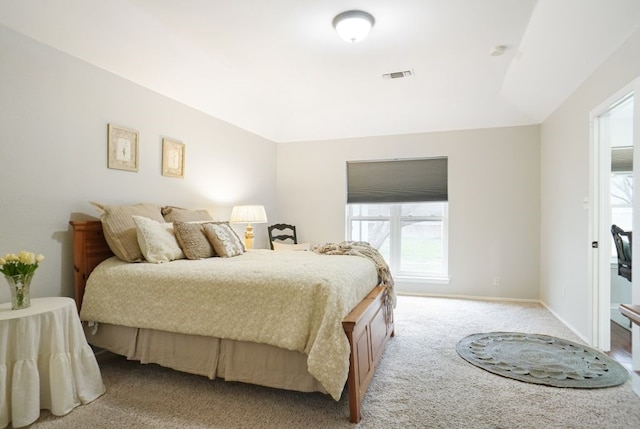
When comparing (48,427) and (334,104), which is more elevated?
(334,104)

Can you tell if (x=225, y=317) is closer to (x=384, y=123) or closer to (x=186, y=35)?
(x=186, y=35)

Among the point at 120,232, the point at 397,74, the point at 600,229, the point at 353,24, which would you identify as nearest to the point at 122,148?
the point at 120,232

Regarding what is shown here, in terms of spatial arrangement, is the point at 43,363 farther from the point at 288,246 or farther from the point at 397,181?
the point at 397,181

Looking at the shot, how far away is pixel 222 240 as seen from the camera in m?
→ 3.12

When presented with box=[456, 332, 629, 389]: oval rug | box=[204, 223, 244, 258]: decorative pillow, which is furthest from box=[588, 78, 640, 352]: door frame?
box=[204, 223, 244, 258]: decorative pillow

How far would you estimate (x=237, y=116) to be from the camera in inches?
173

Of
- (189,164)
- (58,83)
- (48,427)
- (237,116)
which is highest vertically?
(237,116)

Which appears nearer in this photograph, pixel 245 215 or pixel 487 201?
pixel 245 215

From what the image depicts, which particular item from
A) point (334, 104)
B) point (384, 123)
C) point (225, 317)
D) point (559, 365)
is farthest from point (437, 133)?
point (225, 317)

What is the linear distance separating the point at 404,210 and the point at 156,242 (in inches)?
139

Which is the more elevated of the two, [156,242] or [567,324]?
[156,242]

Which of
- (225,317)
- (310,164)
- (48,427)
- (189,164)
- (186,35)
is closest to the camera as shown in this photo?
(48,427)

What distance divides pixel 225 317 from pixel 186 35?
2267mm

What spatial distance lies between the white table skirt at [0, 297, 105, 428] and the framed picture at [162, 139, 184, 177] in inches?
63.0
